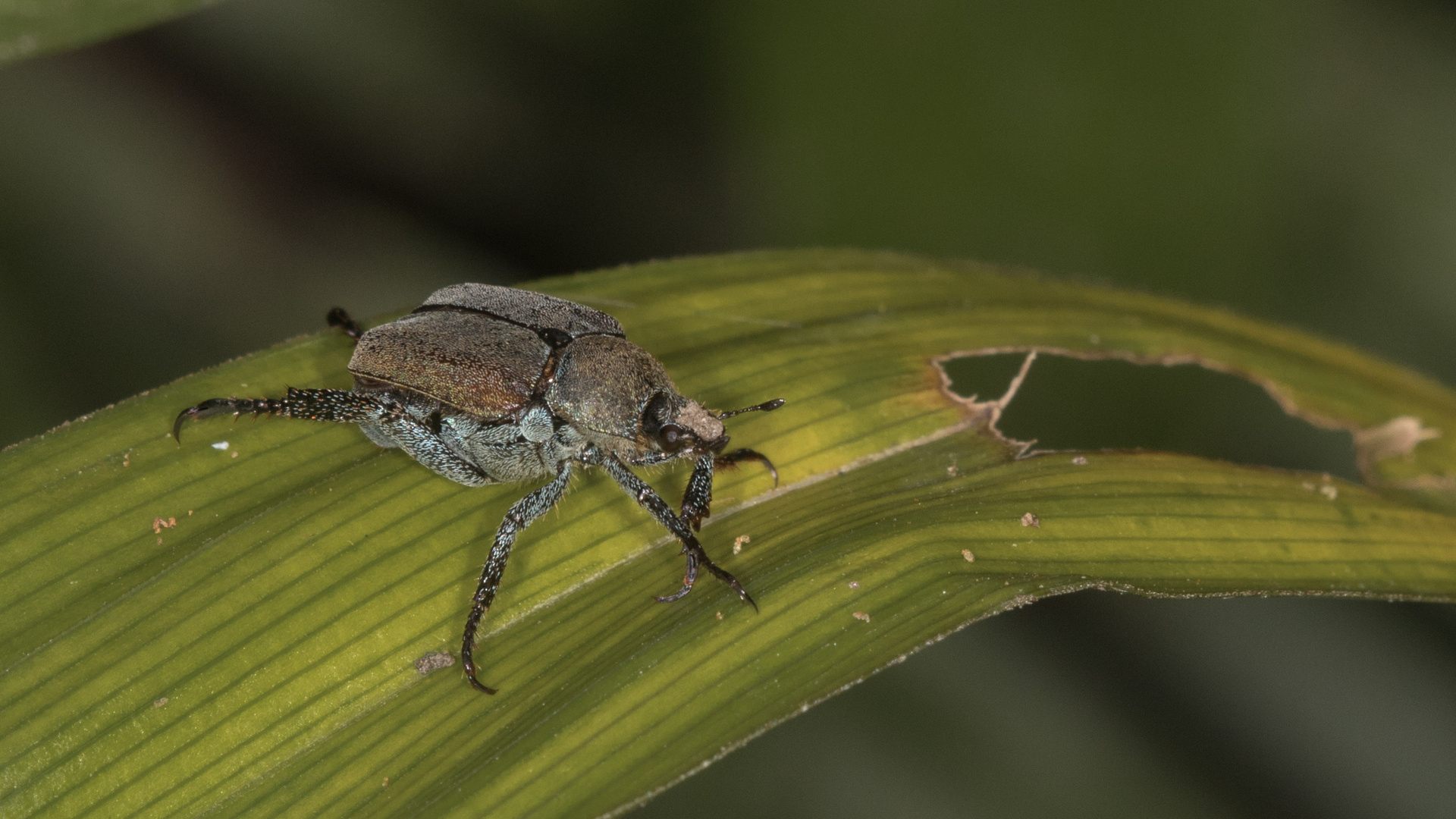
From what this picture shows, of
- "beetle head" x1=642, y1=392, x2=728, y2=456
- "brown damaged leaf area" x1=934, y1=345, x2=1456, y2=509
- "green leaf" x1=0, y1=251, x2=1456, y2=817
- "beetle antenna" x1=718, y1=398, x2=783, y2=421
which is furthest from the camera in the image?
"brown damaged leaf area" x1=934, y1=345, x2=1456, y2=509

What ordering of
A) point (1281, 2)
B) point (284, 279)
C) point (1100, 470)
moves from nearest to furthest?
1. point (1100, 470)
2. point (1281, 2)
3. point (284, 279)

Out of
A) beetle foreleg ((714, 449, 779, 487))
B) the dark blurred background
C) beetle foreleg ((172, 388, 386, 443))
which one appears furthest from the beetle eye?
the dark blurred background

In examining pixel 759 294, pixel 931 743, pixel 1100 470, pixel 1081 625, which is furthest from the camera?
pixel 1081 625

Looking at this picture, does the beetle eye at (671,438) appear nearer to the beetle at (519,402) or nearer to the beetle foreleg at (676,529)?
the beetle at (519,402)

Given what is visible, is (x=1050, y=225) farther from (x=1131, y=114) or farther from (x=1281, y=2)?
(x=1281, y=2)

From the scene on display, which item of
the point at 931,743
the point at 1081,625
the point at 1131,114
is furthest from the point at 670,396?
the point at 1131,114

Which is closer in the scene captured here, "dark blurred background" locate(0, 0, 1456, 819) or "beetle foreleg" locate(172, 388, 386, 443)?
"beetle foreleg" locate(172, 388, 386, 443)

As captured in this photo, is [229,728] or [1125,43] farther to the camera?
[1125,43]

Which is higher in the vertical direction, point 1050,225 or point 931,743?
point 1050,225

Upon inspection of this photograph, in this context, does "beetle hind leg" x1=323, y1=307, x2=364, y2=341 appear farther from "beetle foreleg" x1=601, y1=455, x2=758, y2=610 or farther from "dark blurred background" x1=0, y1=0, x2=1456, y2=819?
"dark blurred background" x1=0, y1=0, x2=1456, y2=819
